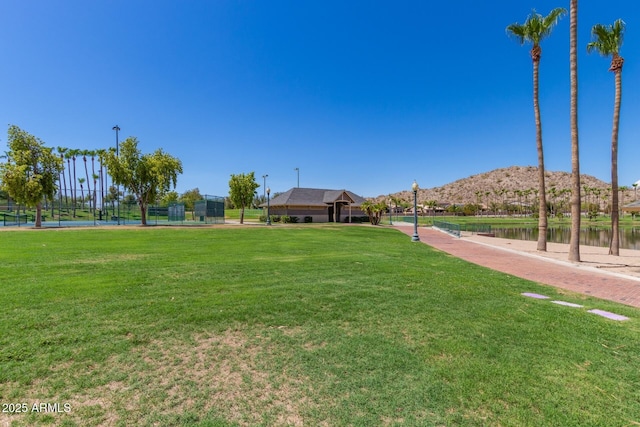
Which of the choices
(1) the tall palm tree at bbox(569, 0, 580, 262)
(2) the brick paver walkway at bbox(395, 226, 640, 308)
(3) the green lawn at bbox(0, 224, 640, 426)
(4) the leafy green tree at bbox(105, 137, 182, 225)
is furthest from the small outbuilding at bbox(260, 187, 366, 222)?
(3) the green lawn at bbox(0, 224, 640, 426)

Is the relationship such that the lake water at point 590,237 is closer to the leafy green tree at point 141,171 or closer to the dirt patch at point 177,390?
A: the dirt patch at point 177,390


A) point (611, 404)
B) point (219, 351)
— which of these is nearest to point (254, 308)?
point (219, 351)

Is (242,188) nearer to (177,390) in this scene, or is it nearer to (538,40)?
(538,40)

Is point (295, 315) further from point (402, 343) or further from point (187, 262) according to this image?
point (187, 262)

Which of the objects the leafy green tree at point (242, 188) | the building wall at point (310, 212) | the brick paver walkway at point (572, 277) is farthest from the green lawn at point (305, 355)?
the building wall at point (310, 212)

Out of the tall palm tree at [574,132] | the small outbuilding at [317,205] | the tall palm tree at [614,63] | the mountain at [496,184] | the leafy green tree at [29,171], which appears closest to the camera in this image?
the tall palm tree at [574,132]

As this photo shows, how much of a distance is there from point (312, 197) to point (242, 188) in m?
11.4

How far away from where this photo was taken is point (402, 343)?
3898 mm

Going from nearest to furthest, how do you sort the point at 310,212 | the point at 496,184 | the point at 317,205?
the point at 310,212, the point at 317,205, the point at 496,184

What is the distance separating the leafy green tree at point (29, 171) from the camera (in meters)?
25.2

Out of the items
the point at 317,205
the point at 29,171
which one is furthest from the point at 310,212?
the point at 29,171

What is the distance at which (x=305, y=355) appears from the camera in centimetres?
356

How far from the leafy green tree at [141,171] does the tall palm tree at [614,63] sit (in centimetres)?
3259

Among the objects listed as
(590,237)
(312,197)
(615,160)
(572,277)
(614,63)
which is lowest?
(590,237)
